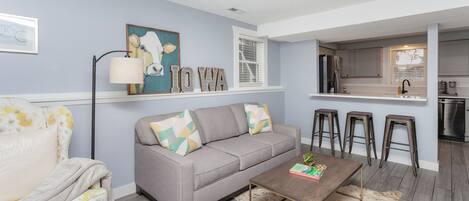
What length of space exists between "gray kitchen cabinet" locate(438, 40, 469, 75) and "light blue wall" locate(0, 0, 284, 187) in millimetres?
5008

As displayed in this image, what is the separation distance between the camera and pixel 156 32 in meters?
2.89

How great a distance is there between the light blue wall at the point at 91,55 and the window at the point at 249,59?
2.35 feet

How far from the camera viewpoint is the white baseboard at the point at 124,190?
Result: 260 centimetres

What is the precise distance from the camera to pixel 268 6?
3.29m

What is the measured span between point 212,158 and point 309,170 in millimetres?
890

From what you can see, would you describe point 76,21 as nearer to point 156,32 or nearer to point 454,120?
point 156,32

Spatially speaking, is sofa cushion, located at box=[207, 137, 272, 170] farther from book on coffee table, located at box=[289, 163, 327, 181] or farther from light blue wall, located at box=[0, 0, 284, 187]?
light blue wall, located at box=[0, 0, 284, 187]

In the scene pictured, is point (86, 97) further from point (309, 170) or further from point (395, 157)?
point (395, 157)

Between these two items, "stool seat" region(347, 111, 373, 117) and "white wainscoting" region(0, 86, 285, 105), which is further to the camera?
"stool seat" region(347, 111, 373, 117)

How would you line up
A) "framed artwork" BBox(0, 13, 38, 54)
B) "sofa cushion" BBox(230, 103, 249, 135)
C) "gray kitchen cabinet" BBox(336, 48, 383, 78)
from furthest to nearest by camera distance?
"gray kitchen cabinet" BBox(336, 48, 383, 78) → "sofa cushion" BBox(230, 103, 249, 135) → "framed artwork" BBox(0, 13, 38, 54)

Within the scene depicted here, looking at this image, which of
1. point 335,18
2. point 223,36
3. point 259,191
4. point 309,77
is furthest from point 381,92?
point 259,191

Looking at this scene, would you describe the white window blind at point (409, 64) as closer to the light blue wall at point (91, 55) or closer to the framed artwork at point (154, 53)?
the light blue wall at point (91, 55)

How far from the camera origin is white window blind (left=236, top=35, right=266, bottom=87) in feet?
13.5

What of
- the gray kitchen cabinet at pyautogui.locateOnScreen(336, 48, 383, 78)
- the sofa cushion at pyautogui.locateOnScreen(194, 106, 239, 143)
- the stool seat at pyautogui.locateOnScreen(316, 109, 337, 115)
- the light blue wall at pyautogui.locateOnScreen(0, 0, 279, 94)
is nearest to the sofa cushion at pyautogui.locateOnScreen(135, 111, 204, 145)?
the light blue wall at pyautogui.locateOnScreen(0, 0, 279, 94)
